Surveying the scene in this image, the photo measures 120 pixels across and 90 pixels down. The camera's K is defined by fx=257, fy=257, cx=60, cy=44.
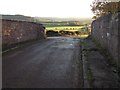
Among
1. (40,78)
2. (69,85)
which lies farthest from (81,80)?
(40,78)

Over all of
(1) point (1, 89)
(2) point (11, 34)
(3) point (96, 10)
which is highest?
(3) point (96, 10)

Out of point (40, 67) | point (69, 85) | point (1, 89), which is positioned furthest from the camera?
point (40, 67)

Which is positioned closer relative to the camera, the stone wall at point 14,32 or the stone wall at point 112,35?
the stone wall at point 112,35

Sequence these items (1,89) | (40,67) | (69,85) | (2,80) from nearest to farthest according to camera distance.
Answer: (1,89) < (69,85) < (2,80) < (40,67)

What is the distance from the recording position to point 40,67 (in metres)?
11.7

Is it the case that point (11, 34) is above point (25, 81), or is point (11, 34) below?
above

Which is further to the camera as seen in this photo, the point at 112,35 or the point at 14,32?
the point at 14,32

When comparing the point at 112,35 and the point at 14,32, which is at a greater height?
the point at 14,32

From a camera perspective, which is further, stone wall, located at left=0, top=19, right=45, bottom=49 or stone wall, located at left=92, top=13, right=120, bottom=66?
stone wall, located at left=0, top=19, right=45, bottom=49

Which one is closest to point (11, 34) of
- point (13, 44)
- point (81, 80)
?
point (13, 44)

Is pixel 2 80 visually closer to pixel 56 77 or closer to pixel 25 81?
pixel 25 81

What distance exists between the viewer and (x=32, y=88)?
311 inches

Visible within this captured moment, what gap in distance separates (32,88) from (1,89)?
36.9 inches

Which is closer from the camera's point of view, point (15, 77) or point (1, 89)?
point (1, 89)
